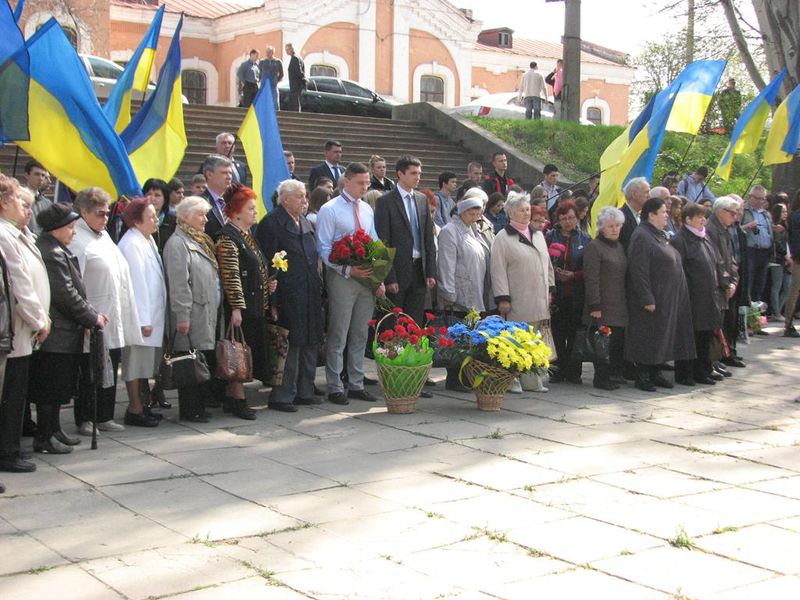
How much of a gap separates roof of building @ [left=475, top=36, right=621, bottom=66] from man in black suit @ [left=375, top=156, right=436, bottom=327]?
39.8 meters

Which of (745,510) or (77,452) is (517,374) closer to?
(745,510)

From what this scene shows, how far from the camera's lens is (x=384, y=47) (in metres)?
44.1

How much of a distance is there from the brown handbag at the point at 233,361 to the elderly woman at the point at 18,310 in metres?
1.72

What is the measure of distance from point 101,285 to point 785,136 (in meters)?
9.64

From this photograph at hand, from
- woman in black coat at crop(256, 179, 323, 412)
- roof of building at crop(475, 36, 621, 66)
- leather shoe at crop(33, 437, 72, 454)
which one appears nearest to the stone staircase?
woman in black coat at crop(256, 179, 323, 412)

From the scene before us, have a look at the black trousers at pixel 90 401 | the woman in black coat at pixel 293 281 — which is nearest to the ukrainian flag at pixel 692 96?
the woman in black coat at pixel 293 281

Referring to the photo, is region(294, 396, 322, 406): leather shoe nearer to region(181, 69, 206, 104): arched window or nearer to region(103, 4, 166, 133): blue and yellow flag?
region(103, 4, 166, 133): blue and yellow flag

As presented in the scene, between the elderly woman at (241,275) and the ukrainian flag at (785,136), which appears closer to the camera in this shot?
the elderly woman at (241,275)

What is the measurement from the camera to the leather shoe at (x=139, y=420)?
840cm

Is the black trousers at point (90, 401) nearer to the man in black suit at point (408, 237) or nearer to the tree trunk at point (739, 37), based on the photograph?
the man in black suit at point (408, 237)

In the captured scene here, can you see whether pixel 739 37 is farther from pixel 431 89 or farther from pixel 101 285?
pixel 431 89

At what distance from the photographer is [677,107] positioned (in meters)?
12.7

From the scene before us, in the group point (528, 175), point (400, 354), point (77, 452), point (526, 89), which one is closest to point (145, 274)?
point (77, 452)

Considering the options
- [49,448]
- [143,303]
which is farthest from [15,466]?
[143,303]
